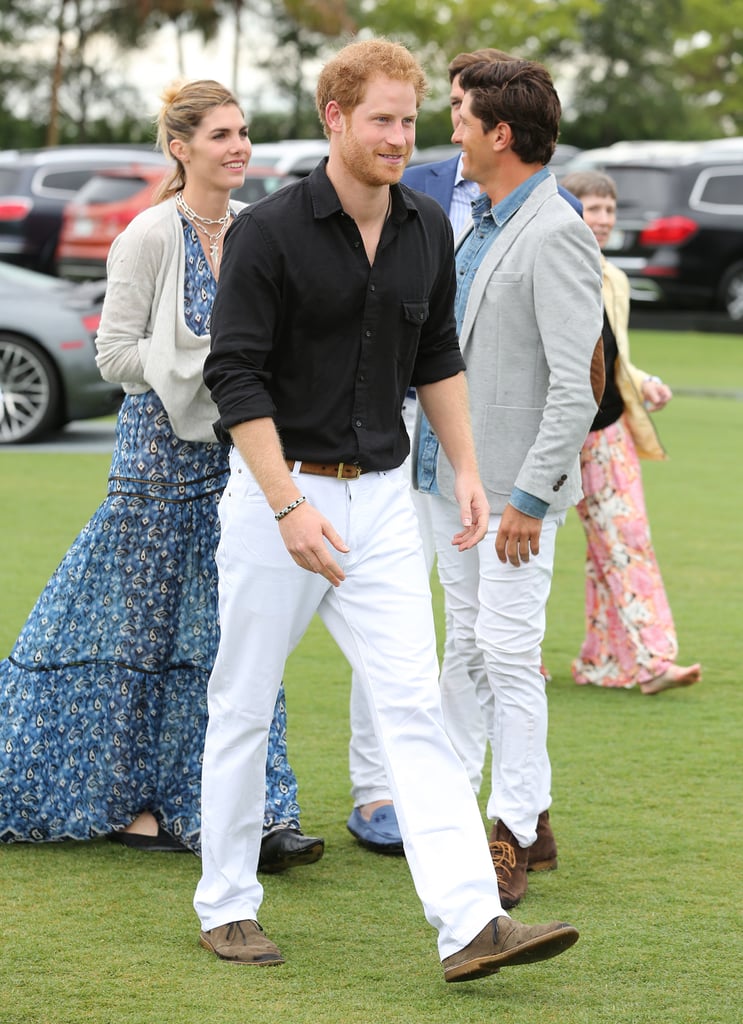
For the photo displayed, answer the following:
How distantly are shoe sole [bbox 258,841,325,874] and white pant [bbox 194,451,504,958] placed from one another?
0.66 meters

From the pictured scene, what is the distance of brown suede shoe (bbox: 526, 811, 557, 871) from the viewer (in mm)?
5016

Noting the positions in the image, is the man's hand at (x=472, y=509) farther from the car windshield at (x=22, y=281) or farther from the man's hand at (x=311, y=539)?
the car windshield at (x=22, y=281)

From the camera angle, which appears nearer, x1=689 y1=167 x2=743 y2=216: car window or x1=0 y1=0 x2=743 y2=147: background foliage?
x1=689 y1=167 x2=743 y2=216: car window

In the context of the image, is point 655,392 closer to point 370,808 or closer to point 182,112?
point 370,808

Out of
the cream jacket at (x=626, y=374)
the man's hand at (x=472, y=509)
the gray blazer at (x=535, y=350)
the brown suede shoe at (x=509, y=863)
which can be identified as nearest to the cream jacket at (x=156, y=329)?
the gray blazer at (x=535, y=350)

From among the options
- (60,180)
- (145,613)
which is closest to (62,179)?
(60,180)

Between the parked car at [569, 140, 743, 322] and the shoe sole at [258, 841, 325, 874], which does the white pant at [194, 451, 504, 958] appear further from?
the parked car at [569, 140, 743, 322]

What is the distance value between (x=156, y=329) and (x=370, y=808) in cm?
152

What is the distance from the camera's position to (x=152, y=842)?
5227mm

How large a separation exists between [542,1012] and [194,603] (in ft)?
5.78

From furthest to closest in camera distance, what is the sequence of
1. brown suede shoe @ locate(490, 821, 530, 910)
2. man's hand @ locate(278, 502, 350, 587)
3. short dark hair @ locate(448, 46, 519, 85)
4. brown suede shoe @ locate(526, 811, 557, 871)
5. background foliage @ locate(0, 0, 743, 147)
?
background foliage @ locate(0, 0, 743, 147), brown suede shoe @ locate(526, 811, 557, 871), short dark hair @ locate(448, 46, 519, 85), brown suede shoe @ locate(490, 821, 530, 910), man's hand @ locate(278, 502, 350, 587)

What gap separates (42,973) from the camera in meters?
4.15

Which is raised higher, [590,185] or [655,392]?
[590,185]

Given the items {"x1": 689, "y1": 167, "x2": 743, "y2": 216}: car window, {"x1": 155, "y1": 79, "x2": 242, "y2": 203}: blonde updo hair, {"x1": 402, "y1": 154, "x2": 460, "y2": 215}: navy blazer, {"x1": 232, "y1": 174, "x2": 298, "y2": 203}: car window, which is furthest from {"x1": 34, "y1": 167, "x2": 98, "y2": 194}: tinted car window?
{"x1": 155, "y1": 79, "x2": 242, "y2": 203}: blonde updo hair
